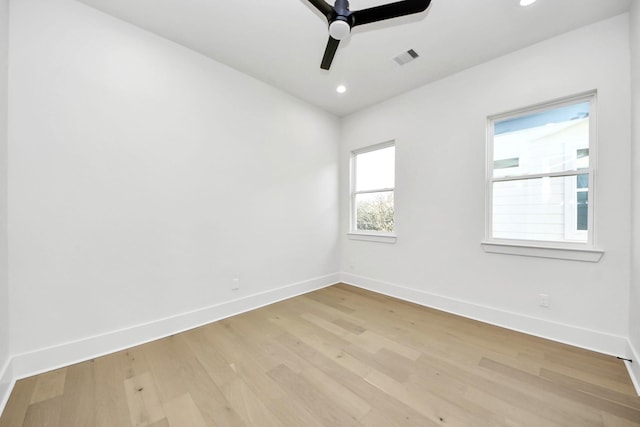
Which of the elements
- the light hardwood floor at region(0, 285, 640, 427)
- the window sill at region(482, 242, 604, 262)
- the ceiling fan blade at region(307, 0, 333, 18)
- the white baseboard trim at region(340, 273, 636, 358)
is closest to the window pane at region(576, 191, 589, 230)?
the window sill at region(482, 242, 604, 262)

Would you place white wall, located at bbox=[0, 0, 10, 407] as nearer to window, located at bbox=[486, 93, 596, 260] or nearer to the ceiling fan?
the ceiling fan

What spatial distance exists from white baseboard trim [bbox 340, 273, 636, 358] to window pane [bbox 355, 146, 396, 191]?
1.50 meters

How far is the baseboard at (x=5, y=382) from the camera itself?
1492 mm

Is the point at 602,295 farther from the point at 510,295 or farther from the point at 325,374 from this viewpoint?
the point at 325,374

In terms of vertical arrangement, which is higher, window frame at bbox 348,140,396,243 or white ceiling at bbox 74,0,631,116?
white ceiling at bbox 74,0,631,116

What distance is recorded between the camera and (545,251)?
7.57 ft

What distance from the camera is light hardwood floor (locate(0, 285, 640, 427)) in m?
1.41

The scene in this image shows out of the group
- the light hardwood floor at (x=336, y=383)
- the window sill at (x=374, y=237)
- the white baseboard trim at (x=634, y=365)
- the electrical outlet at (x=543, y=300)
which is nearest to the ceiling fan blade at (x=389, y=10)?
the light hardwood floor at (x=336, y=383)

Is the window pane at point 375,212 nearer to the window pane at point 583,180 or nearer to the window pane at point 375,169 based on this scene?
the window pane at point 375,169

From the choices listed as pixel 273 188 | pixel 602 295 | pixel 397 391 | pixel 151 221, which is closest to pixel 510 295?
pixel 602 295

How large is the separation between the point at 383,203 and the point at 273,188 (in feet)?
5.43

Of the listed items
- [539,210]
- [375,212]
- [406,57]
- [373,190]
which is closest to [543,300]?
[539,210]

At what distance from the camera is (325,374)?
1791 millimetres

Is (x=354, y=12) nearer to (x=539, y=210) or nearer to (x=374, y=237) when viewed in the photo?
(x=539, y=210)
